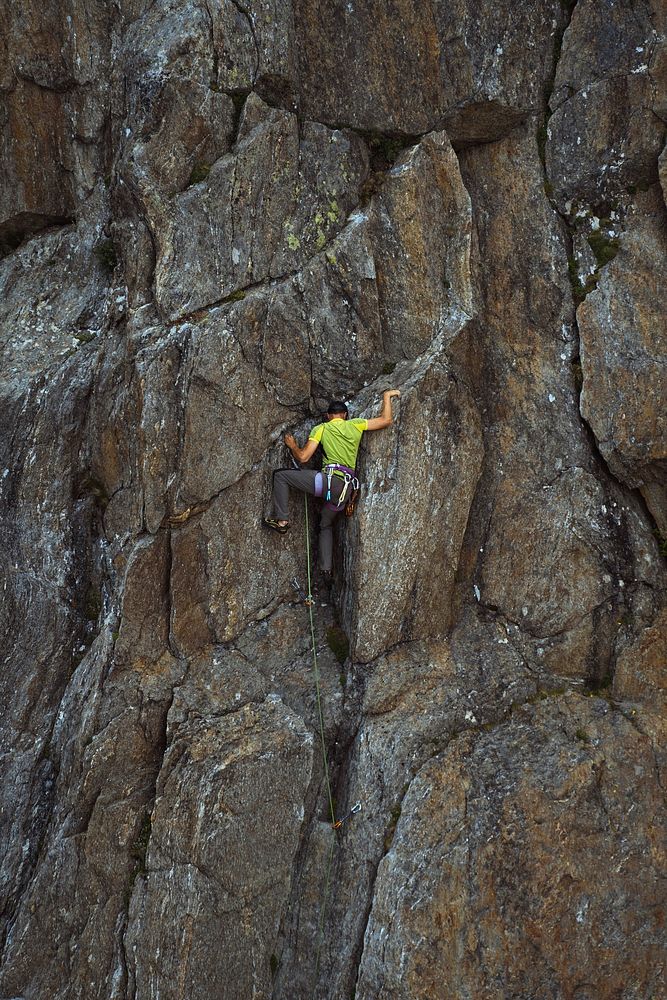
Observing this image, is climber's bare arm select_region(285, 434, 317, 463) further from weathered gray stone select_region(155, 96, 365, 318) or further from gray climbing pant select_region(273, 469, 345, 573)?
weathered gray stone select_region(155, 96, 365, 318)

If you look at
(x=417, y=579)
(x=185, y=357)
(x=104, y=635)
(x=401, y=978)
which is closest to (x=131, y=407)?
(x=185, y=357)

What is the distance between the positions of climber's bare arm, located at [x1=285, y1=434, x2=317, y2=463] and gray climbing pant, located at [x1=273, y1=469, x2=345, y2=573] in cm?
18

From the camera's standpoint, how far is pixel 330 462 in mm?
10820

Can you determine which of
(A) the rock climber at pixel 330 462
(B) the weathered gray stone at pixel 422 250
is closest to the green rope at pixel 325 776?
(A) the rock climber at pixel 330 462

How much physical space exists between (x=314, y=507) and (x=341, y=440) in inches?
49.5

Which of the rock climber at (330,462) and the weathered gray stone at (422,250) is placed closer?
the rock climber at (330,462)

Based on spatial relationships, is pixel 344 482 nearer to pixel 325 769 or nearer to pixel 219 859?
pixel 325 769

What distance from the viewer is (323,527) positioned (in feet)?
37.8

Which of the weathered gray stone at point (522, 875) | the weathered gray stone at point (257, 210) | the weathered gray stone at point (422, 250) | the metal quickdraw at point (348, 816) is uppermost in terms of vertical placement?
the weathered gray stone at point (257, 210)

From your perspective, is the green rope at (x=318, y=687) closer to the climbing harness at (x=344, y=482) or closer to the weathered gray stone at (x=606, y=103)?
the climbing harness at (x=344, y=482)

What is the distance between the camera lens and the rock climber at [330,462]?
10.8m

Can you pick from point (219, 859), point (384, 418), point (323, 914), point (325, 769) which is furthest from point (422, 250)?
point (323, 914)

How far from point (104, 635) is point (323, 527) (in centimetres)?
307

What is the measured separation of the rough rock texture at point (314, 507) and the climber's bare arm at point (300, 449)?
320 millimetres
